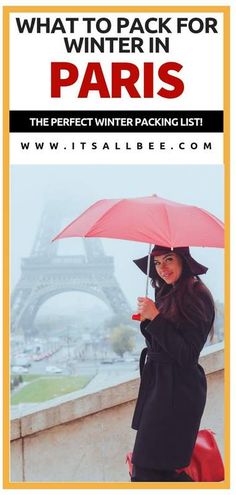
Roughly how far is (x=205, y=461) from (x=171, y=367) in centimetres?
83

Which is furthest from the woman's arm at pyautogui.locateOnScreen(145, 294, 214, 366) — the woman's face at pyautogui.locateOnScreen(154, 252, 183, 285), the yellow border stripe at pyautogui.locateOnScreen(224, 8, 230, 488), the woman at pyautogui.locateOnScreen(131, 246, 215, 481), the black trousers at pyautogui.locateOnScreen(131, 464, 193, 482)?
the black trousers at pyautogui.locateOnScreen(131, 464, 193, 482)

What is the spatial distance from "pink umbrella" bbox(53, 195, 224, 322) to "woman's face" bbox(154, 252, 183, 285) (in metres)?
0.29

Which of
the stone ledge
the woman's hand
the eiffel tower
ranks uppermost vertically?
the eiffel tower

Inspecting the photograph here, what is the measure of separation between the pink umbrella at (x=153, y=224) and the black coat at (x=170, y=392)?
0.47 metres

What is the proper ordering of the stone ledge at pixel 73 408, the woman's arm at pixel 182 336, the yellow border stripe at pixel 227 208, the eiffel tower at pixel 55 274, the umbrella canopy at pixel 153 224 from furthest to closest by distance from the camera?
the stone ledge at pixel 73 408
the eiffel tower at pixel 55 274
the yellow border stripe at pixel 227 208
the woman's arm at pixel 182 336
the umbrella canopy at pixel 153 224

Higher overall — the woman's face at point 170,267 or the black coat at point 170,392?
the woman's face at point 170,267

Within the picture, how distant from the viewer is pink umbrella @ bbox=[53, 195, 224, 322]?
5809mm

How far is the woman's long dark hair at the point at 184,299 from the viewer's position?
6078mm

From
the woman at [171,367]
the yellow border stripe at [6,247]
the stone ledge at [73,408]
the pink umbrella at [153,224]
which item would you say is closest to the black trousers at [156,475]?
the woman at [171,367]

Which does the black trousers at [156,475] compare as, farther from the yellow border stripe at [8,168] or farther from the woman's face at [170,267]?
the woman's face at [170,267]

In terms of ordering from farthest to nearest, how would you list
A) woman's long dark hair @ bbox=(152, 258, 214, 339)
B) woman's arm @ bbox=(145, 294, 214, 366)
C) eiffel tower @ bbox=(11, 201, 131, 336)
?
eiffel tower @ bbox=(11, 201, 131, 336) < woman's long dark hair @ bbox=(152, 258, 214, 339) < woman's arm @ bbox=(145, 294, 214, 366)

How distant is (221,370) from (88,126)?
2.10 meters

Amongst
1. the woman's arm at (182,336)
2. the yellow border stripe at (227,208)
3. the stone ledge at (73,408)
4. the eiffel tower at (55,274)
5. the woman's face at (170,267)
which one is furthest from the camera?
the stone ledge at (73,408)

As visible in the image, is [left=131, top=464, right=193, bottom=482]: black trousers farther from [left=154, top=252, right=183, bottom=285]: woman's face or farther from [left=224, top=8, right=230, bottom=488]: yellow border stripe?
[left=154, top=252, right=183, bottom=285]: woman's face
